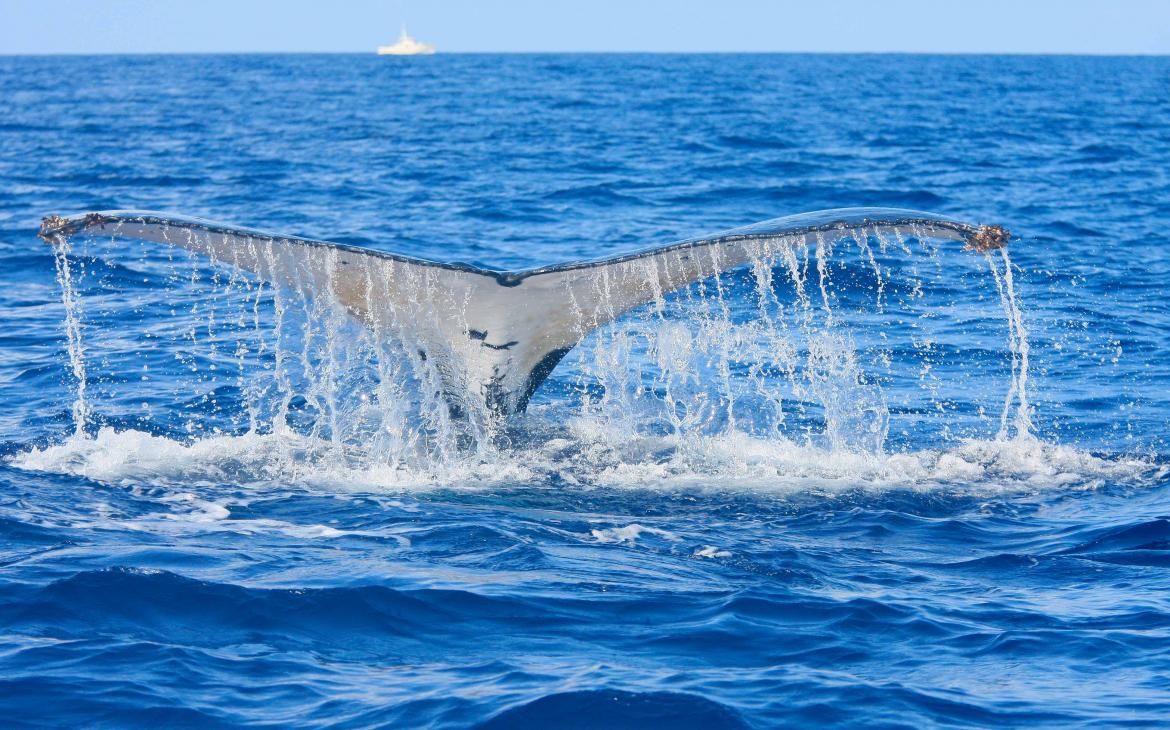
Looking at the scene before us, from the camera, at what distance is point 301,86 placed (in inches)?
2281

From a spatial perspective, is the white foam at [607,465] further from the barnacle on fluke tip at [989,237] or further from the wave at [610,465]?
the barnacle on fluke tip at [989,237]

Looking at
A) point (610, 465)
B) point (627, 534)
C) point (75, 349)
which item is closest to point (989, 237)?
point (627, 534)

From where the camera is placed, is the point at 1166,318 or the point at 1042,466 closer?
the point at 1042,466

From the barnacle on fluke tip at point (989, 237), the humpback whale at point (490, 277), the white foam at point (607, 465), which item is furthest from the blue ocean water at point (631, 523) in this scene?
the barnacle on fluke tip at point (989, 237)

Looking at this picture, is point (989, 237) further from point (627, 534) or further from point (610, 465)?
point (610, 465)

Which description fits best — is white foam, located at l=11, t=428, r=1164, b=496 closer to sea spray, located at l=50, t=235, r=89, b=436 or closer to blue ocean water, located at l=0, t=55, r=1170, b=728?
blue ocean water, located at l=0, t=55, r=1170, b=728

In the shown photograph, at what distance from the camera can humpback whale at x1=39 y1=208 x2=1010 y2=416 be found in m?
6.75

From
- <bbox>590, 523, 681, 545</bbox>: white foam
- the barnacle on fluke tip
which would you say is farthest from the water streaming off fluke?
<bbox>590, 523, 681, 545</bbox>: white foam

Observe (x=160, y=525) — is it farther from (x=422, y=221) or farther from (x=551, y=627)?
(x=422, y=221)

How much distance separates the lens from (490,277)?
714 centimetres

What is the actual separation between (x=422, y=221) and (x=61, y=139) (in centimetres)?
1536

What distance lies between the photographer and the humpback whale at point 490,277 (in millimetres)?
6754

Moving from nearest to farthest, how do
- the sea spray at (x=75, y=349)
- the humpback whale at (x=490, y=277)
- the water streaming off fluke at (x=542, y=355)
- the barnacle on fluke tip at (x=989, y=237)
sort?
the barnacle on fluke tip at (x=989, y=237), the humpback whale at (x=490, y=277), the water streaming off fluke at (x=542, y=355), the sea spray at (x=75, y=349)

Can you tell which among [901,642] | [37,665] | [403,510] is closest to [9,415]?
[403,510]
